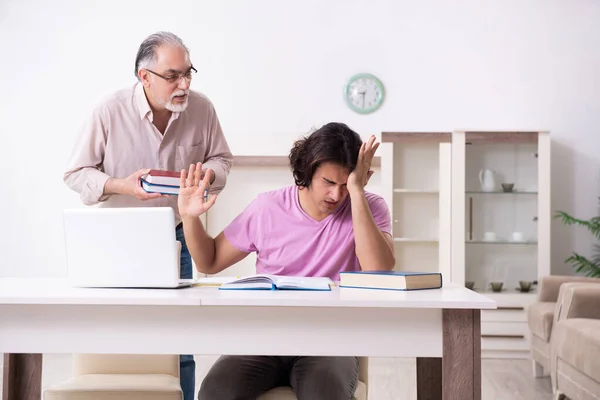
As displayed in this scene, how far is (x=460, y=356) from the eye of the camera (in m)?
1.66

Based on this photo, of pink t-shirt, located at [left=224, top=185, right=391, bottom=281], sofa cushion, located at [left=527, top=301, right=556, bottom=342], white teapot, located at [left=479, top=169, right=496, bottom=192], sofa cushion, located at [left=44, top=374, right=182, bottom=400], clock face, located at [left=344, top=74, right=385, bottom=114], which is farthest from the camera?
clock face, located at [left=344, top=74, right=385, bottom=114]

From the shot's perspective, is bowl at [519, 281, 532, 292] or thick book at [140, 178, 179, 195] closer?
thick book at [140, 178, 179, 195]

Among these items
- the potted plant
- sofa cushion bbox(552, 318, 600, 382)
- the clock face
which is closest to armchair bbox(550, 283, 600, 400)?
sofa cushion bbox(552, 318, 600, 382)

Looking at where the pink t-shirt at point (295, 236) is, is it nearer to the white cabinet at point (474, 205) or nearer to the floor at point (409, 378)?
the floor at point (409, 378)

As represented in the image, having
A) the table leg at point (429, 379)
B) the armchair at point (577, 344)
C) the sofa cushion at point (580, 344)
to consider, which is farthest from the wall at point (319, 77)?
the table leg at point (429, 379)

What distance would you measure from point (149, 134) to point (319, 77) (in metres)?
2.96

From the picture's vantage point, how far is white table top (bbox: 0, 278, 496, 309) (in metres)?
1.63

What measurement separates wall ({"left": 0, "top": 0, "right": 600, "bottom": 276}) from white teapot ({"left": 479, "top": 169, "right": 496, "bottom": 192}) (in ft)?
1.39

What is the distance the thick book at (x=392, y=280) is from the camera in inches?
72.9

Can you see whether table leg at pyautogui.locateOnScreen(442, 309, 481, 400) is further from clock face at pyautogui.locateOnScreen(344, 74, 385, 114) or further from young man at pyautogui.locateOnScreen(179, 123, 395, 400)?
clock face at pyautogui.locateOnScreen(344, 74, 385, 114)

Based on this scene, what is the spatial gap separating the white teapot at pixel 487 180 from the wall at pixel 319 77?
42 centimetres

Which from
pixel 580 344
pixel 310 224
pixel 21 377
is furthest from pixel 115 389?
pixel 580 344

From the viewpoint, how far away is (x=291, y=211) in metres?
2.39

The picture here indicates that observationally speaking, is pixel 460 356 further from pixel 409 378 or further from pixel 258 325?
pixel 409 378
